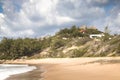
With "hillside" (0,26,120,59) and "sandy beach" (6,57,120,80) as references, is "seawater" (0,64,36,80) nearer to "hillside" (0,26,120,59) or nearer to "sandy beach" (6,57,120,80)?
"sandy beach" (6,57,120,80)

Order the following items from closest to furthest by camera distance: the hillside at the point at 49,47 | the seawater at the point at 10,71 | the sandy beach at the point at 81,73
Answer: the sandy beach at the point at 81,73 → the seawater at the point at 10,71 → the hillside at the point at 49,47

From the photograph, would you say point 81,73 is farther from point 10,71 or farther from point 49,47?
point 49,47

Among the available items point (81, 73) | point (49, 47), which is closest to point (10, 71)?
point (81, 73)

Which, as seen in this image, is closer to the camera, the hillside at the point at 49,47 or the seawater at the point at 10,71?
the seawater at the point at 10,71

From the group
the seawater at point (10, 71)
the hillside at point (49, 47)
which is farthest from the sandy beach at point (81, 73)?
the hillside at point (49, 47)

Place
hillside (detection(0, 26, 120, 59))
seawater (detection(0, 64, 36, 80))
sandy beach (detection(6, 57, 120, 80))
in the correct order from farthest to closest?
hillside (detection(0, 26, 120, 59)) → seawater (detection(0, 64, 36, 80)) → sandy beach (detection(6, 57, 120, 80))

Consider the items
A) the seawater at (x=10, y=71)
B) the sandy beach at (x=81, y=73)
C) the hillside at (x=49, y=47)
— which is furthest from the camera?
the hillside at (x=49, y=47)

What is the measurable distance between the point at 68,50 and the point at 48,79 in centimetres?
5571

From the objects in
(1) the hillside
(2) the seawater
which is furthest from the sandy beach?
(1) the hillside

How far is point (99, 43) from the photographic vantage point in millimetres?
72812

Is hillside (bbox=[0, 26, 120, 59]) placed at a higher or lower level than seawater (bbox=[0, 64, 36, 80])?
higher

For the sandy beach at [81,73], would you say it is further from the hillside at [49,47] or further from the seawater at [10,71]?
the hillside at [49,47]

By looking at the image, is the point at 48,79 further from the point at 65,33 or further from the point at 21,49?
the point at 65,33

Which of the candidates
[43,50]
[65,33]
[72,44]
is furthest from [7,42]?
[65,33]
